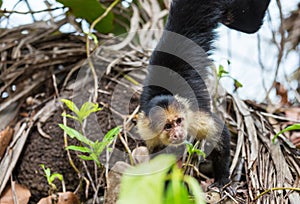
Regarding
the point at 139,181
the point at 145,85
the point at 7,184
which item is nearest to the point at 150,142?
the point at 145,85

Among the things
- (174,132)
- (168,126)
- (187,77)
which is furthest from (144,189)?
(187,77)

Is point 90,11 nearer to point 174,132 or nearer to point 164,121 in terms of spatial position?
point 164,121

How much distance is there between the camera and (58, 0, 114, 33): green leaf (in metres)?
3.19

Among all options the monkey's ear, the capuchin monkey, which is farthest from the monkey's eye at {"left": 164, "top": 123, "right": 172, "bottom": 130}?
the monkey's ear

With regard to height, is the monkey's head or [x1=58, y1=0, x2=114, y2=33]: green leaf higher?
[x1=58, y1=0, x2=114, y2=33]: green leaf

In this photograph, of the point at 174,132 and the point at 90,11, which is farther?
the point at 90,11

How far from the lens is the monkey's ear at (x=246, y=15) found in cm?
266

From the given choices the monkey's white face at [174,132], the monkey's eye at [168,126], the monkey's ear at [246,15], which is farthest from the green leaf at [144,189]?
the monkey's ear at [246,15]

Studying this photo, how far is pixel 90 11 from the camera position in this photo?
10.9 feet

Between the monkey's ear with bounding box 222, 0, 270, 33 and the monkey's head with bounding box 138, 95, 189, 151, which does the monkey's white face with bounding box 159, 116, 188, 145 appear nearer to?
the monkey's head with bounding box 138, 95, 189, 151

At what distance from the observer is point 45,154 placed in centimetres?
276

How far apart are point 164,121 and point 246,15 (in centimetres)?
89

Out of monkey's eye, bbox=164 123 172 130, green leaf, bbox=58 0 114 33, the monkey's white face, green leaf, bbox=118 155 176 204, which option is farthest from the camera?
green leaf, bbox=58 0 114 33

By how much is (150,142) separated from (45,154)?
0.71m
